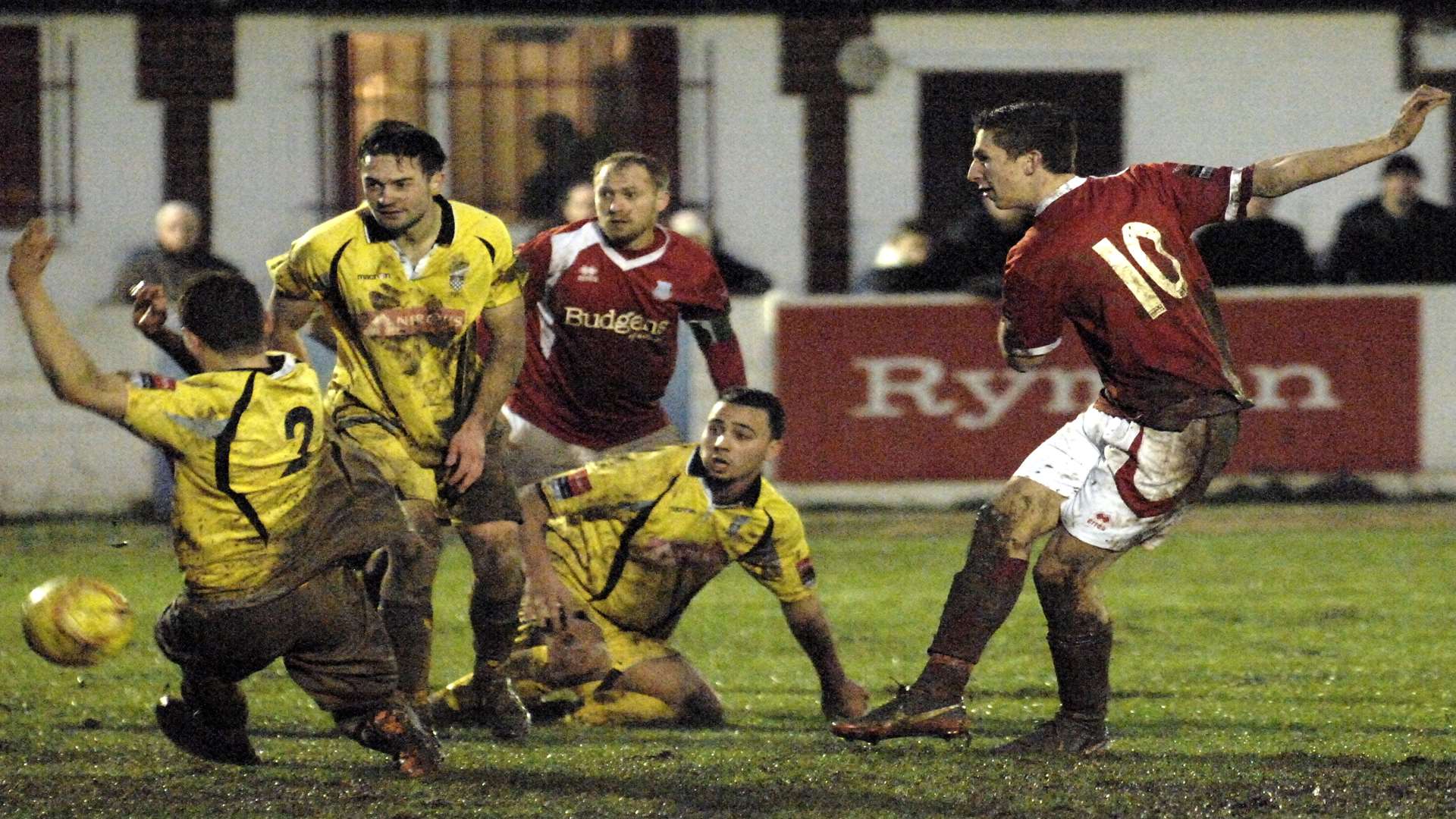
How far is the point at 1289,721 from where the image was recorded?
721 cm

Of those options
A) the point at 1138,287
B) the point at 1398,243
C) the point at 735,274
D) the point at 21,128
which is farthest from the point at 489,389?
the point at 21,128

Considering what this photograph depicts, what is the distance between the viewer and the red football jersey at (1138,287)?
6250 millimetres

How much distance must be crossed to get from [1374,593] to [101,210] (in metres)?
9.04

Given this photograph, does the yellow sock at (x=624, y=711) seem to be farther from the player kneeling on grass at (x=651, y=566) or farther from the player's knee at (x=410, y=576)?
the player's knee at (x=410, y=576)

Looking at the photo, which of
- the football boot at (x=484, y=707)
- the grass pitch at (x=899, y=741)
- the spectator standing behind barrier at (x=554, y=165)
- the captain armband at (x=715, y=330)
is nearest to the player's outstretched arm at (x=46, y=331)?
the grass pitch at (x=899, y=741)

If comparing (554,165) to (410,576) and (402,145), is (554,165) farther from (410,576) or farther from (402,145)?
(410,576)

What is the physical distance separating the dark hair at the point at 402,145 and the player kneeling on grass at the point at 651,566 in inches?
48.3

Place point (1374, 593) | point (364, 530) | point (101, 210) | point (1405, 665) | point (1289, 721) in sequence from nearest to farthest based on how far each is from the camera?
point (364, 530) → point (1289, 721) → point (1405, 665) → point (1374, 593) → point (101, 210)

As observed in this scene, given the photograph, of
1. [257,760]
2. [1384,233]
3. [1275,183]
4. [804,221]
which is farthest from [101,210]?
[1275,183]

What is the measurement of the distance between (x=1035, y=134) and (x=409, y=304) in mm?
1870

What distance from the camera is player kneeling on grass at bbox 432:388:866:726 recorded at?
24.1 feet

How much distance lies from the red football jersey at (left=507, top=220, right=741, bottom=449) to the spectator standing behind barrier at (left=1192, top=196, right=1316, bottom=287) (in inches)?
255

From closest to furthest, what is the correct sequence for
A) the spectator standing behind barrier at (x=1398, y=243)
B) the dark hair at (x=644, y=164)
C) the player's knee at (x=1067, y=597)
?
1. the player's knee at (x=1067, y=597)
2. the dark hair at (x=644, y=164)
3. the spectator standing behind barrier at (x=1398, y=243)

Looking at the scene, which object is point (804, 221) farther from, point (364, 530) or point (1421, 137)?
point (364, 530)
